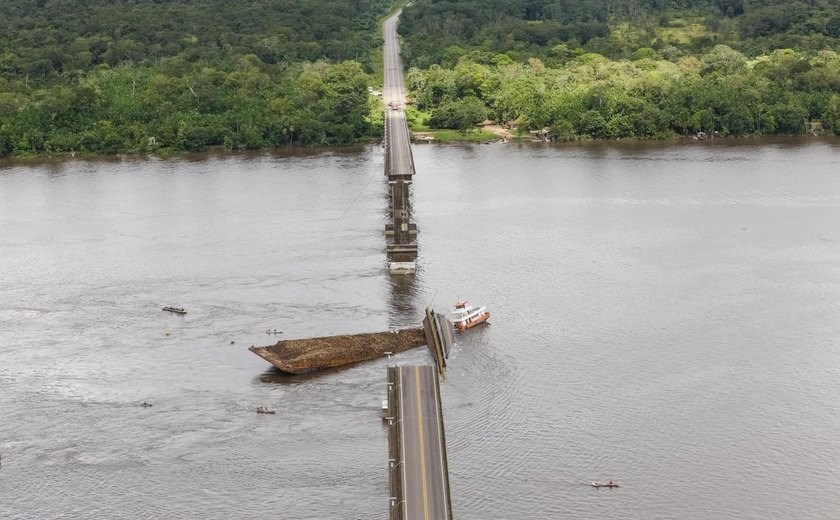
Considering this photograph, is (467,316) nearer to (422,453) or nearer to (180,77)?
(422,453)

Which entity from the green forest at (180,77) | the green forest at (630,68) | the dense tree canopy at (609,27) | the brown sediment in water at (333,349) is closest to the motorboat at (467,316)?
the brown sediment in water at (333,349)

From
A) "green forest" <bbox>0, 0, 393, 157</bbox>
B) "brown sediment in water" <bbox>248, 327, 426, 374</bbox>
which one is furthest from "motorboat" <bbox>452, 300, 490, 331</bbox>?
"green forest" <bbox>0, 0, 393, 157</bbox>

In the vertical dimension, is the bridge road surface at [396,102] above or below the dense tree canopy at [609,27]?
below

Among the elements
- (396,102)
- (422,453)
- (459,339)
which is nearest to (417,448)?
(422,453)

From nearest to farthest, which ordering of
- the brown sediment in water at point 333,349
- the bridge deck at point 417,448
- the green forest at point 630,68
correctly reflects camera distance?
the bridge deck at point 417,448 → the brown sediment in water at point 333,349 → the green forest at point 630,68

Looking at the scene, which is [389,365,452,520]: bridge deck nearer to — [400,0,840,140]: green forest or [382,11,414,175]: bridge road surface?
[382,11,414,175]: bridge road surface

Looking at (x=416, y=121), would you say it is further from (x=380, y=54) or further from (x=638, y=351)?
(x=638, y=351)

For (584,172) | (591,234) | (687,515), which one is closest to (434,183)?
(584,172)

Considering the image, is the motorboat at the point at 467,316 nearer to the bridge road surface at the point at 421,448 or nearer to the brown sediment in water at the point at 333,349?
the brown sediment in water at the point at 333,349
